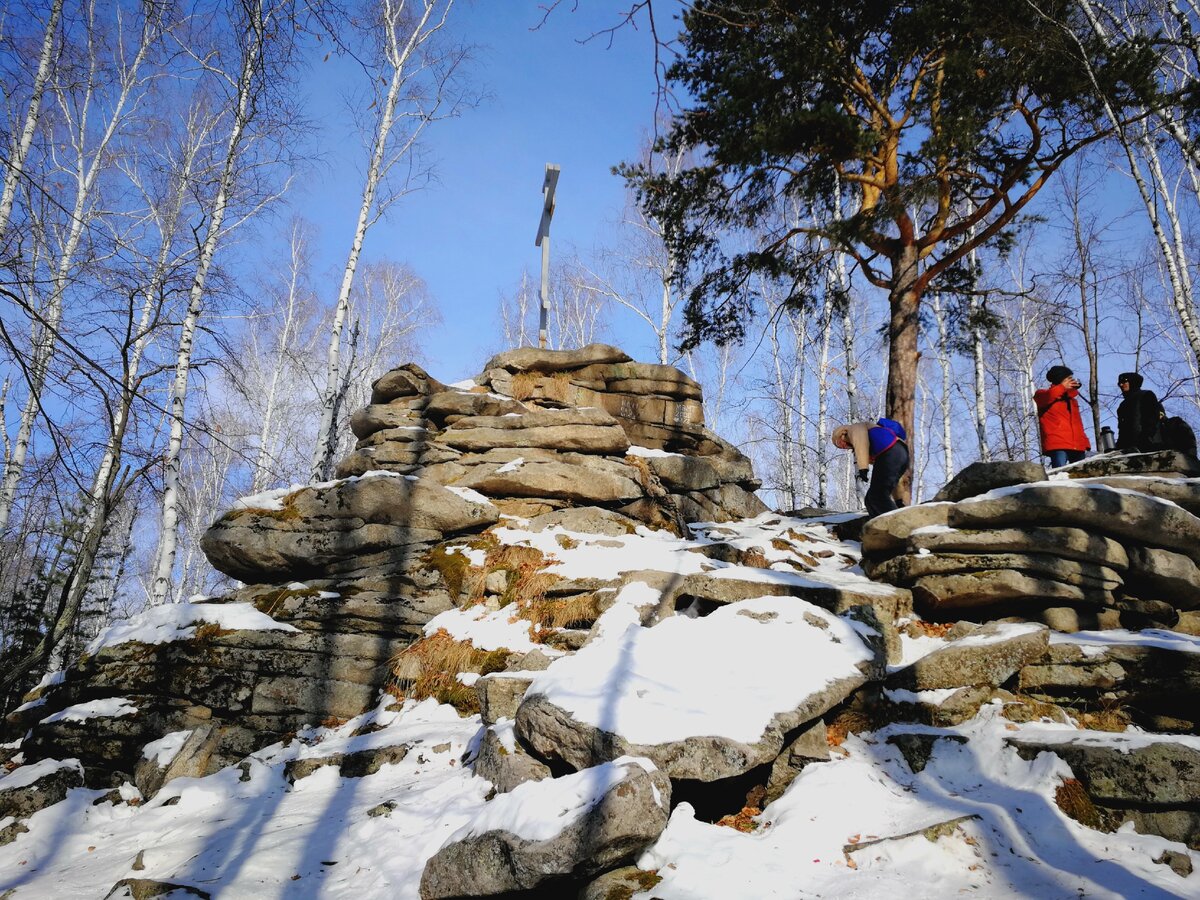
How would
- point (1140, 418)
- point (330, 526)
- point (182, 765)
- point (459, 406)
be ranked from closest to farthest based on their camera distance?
point (182, 765)
point (330, 526)
point (1140, 418)
point (459, 406)

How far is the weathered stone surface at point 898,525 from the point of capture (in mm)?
7102

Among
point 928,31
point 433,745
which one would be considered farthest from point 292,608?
point 928,31

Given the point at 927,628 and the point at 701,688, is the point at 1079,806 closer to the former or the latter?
the point at 701,688

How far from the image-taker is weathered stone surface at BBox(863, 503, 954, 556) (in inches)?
280

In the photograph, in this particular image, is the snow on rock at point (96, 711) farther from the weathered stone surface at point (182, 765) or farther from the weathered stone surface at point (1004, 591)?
the weathered stone surface at point (1004, 591)

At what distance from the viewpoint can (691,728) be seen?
4.28 meters

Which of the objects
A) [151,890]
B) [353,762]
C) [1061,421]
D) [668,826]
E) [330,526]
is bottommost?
[151,890]

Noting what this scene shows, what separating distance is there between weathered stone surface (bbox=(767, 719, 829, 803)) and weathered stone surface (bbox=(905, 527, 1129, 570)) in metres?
3.08

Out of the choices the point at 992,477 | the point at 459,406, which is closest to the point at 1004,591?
the point at 992,477

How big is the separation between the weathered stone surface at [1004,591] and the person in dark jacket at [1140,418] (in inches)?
157

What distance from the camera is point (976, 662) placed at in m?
5.29

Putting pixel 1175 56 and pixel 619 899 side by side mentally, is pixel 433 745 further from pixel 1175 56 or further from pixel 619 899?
pixel 1175 56

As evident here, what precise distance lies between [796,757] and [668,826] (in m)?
Answer: 1.37

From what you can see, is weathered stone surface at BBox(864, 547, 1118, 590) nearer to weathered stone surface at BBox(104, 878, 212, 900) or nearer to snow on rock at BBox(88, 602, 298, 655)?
weathered stone surface at BBox(104, 878, 212, 900)
